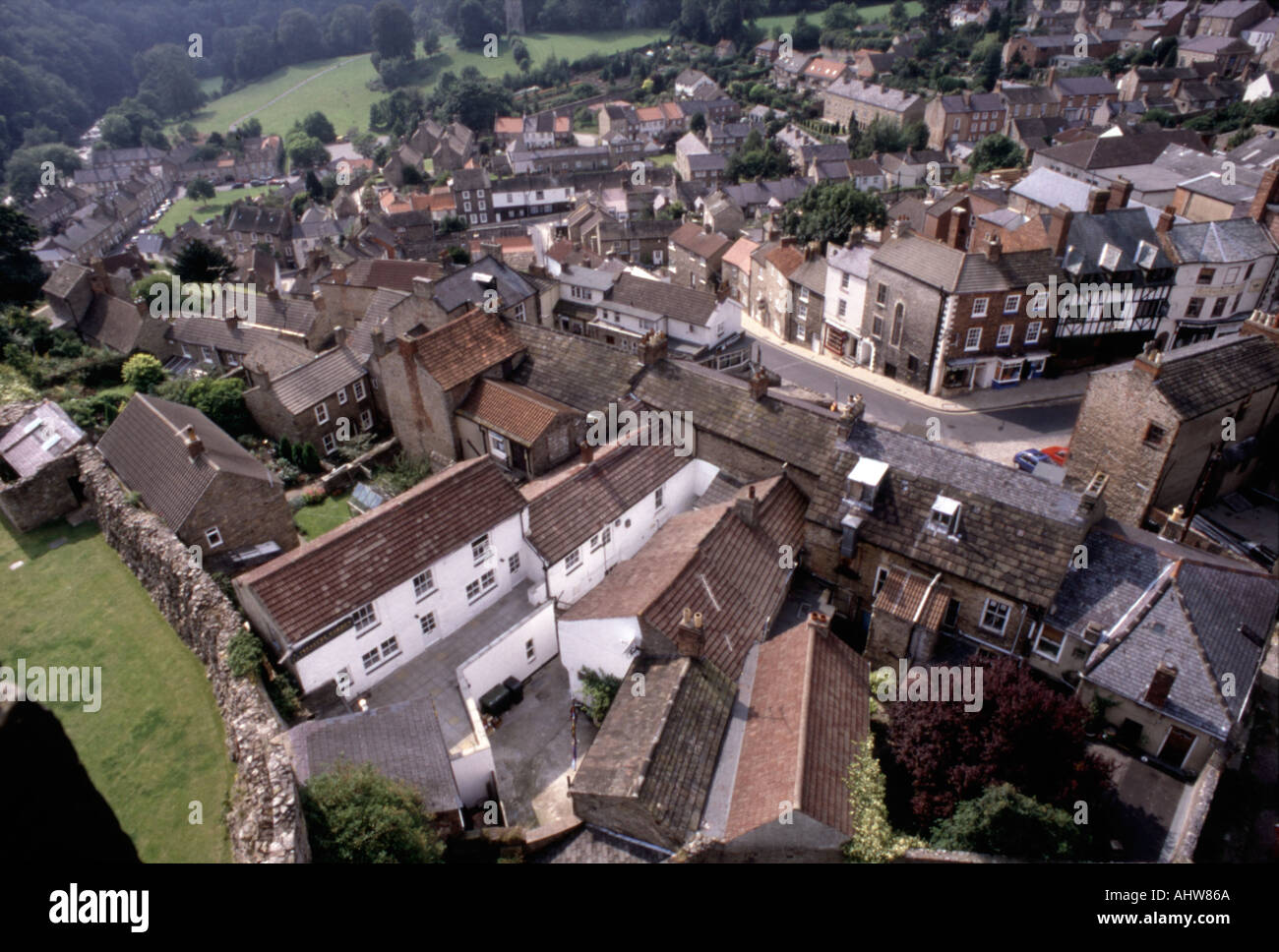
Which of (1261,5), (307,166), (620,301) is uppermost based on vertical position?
(1261,5)

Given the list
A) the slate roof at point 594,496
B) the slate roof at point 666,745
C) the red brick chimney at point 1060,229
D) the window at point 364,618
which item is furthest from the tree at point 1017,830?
the red brick chimney at point 1060,229

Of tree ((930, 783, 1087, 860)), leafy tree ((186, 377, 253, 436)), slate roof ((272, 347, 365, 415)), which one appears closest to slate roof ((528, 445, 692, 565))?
tree ((930, 783, 1087, 860))

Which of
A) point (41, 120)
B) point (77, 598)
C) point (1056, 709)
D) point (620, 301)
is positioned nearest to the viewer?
point (1056, 709)

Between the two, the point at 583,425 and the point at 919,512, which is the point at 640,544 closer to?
the point at 583,425

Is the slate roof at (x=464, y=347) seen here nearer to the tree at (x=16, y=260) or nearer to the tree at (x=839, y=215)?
the tree at (x=16, y=260)

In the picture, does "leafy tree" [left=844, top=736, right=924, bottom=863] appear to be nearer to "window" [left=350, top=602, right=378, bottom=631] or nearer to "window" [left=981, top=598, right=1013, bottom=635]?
"window" [left=981, top=598, right=1013, bottom=635]

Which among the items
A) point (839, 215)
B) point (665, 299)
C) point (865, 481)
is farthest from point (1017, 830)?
point (839, 215)

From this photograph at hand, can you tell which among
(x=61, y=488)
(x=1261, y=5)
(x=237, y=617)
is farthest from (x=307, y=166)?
(x=1261, y=5)
